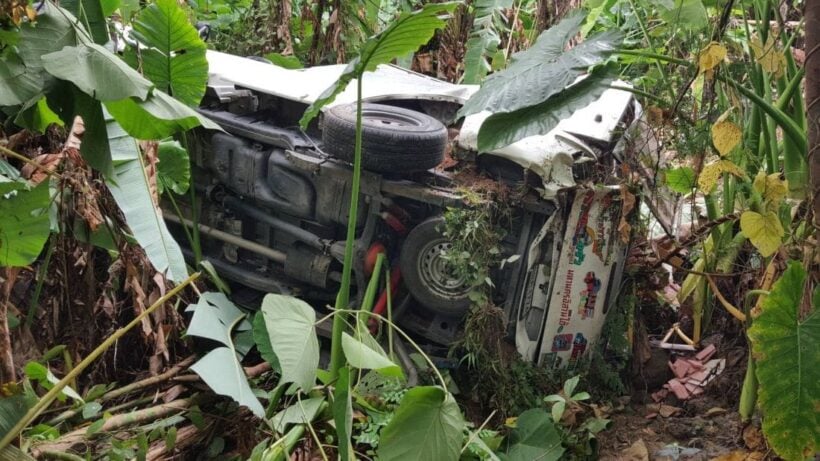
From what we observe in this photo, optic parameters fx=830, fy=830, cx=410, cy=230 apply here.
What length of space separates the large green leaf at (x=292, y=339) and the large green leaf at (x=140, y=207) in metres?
0.36

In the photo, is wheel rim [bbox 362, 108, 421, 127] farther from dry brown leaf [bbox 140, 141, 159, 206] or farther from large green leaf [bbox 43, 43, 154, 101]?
large green leaf [bbox 43, 43, 154, 101]

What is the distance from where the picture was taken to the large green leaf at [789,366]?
8.40ft

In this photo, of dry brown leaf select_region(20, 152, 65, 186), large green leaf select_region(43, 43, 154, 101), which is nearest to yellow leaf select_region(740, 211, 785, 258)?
large green leaf select_region(43, 43, 154, 101)

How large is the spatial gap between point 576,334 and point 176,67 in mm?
2178

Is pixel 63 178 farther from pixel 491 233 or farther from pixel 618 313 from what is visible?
pixel 618 313

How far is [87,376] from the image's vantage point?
364 centimetres

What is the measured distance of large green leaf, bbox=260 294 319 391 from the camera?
2.73 meters

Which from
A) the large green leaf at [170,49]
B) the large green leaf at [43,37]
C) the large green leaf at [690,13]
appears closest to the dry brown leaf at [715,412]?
the large green leaf at [690,13]

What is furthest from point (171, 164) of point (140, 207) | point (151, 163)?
point (140, 207)

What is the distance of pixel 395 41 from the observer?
2.98 m

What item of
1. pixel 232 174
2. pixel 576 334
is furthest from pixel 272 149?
pixel 576 334

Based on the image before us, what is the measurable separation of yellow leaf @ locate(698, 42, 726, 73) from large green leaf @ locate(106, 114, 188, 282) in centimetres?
199

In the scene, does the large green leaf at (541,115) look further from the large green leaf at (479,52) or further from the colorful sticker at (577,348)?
the large green leaf at (479,52)

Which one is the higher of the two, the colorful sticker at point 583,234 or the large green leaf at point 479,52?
the large green leaf at point 479,52
